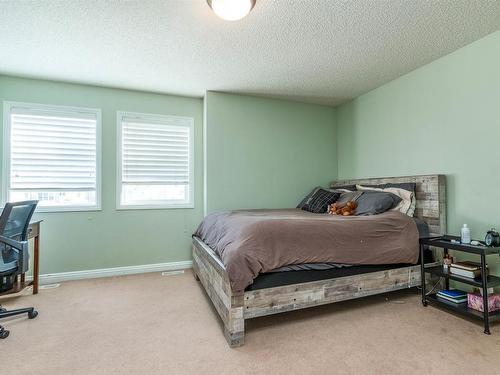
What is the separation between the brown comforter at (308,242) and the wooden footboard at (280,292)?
4.2 inches

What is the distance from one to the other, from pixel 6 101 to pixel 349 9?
371 cm

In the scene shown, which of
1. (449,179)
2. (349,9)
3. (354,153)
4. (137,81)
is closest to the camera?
(349,9)

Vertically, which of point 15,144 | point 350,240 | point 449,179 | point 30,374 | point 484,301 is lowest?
point 30,374

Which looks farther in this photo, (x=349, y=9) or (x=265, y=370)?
(x=349, y=9)

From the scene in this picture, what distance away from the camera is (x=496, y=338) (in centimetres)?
182

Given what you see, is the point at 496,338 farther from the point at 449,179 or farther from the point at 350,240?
the point at 449,179

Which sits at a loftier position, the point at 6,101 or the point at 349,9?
Answer: the point at 349,9

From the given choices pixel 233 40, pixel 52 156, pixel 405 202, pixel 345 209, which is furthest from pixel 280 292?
pixel 52 156

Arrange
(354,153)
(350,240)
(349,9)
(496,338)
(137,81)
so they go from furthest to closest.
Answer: (354,153), (137,81), (350,240), (349,9), (496,338)

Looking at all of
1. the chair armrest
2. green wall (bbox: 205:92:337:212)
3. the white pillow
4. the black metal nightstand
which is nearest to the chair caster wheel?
the chair armrest

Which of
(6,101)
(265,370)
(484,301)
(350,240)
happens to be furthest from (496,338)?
(6,101)

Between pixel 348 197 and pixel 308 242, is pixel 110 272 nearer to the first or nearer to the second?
pixel 308 242

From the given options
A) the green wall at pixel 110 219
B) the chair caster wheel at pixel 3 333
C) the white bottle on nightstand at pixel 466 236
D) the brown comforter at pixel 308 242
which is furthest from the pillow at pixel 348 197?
the chair caster wheel at pixel 3 333

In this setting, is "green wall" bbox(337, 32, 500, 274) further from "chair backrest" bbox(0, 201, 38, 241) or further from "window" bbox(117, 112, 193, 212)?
"chair backrest" bbox(0, 201, 38, 241)
